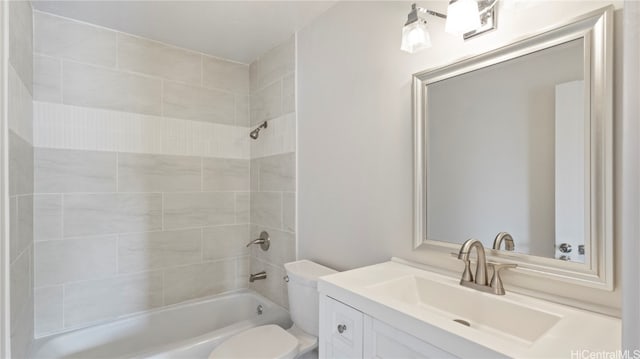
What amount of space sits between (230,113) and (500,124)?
6.51 ft

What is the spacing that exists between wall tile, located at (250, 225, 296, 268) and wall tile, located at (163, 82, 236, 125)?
0.92 meters

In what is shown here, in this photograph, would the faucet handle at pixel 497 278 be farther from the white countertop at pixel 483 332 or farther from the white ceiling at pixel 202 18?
the white ceiling at pixel 202 18

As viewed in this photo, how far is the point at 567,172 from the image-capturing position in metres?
1.00

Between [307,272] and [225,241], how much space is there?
1025mm

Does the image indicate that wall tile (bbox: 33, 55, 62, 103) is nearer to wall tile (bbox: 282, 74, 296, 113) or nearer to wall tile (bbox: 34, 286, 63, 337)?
wall tile (bbox: 34, 286, 63, 337)

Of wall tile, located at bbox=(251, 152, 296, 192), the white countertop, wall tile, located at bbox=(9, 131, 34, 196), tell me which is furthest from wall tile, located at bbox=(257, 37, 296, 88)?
the white countertop

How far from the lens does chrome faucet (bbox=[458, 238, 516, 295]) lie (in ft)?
3.53

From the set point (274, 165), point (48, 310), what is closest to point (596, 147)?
point (274, 165)

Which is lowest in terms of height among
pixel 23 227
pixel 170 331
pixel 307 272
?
pixel 170 331

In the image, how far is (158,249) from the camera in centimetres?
226

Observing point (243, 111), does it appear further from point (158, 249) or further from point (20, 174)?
point (20, 174)

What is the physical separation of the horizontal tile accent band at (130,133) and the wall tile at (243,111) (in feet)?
0.16

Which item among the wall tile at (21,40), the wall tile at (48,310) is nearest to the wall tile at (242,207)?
the wall tile at (48,310)

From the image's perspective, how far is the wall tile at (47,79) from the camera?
6.10 feet
